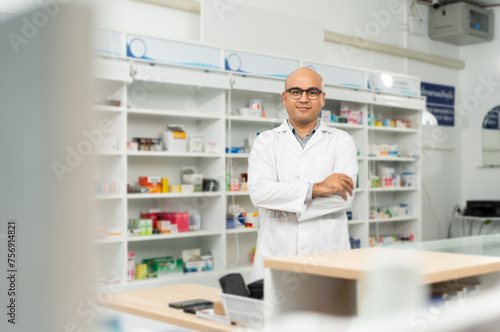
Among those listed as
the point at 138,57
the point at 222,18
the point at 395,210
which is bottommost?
the point at 395,210

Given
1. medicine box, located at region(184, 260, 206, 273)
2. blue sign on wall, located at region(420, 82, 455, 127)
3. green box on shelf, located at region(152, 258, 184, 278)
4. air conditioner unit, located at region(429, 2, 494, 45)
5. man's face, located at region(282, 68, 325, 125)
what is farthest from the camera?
blue sign on wall, located at region(420, 82, 455, 127)

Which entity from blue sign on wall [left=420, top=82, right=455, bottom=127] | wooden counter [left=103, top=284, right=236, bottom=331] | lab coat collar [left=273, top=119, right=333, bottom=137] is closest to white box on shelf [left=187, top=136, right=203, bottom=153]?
wooden counter [left=103, top=284, right=236, bottom=331]

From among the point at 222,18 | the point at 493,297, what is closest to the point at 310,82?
the point at 493,297

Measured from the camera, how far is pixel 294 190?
Answer: 30.6 inches

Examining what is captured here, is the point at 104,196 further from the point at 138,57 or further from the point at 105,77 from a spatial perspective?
the point at 138,57

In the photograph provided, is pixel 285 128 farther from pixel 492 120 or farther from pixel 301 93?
pixel 492 120

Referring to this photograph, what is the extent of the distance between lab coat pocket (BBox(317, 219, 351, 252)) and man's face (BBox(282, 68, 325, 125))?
33 centimetres

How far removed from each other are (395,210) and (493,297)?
203 inches

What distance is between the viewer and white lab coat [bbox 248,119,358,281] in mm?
769

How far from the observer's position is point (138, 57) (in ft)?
11.5

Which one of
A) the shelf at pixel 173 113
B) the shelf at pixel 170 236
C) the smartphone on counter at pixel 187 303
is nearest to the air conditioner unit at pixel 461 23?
the shelf at pixel 173 113

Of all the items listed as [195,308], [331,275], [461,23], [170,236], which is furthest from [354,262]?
[461,23]

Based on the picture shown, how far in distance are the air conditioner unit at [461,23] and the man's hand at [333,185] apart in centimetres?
577

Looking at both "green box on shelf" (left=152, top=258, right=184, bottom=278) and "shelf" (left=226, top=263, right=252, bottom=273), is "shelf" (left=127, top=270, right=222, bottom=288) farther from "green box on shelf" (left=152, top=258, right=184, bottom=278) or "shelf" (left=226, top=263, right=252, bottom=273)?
"shelf" (left=226, top=263, right=252, bottom=273)
